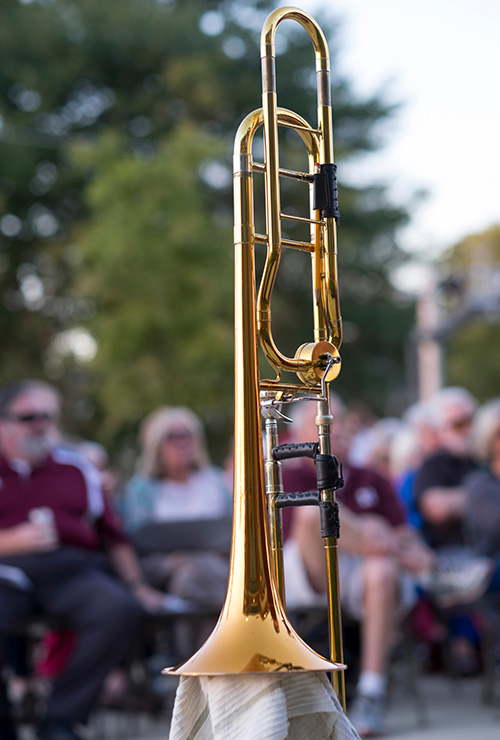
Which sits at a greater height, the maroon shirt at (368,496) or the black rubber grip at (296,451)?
the maroon shirt at (368,496)

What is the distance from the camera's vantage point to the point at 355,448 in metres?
9.23

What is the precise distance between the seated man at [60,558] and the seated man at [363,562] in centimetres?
69

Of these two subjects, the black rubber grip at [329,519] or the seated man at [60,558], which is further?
the seated man at [60,558]

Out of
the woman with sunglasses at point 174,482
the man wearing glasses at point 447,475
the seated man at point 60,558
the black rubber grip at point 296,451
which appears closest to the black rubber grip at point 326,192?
the black rubber grip at point 296,451

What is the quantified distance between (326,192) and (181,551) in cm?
334

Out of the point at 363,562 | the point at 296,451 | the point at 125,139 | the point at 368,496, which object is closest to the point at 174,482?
the point at 368,496

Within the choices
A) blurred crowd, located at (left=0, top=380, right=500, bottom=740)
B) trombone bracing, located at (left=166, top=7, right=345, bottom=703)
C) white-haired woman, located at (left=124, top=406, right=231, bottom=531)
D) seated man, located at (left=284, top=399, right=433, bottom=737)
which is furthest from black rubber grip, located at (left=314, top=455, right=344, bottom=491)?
white-haired woman, located at (left=124, top=406, right=231, bottom=531)

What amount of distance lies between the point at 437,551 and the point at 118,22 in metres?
19.8

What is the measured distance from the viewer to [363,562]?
4.77 meters

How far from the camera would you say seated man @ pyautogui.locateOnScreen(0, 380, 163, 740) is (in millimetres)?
4230

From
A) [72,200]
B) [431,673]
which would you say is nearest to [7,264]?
[72,200]

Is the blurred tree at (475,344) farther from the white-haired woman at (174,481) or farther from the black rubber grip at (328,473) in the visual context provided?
the black rubber grip at (328,473)

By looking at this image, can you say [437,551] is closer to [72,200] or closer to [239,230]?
[239,230]

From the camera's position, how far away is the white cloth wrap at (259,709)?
74.5 inches
